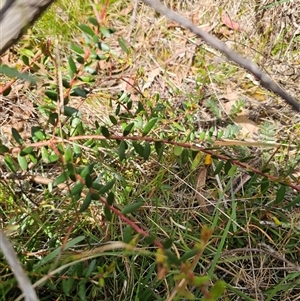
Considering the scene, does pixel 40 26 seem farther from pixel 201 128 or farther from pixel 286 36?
pixel 286 36

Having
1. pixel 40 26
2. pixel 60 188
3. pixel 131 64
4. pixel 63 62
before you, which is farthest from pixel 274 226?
pixel 40 26

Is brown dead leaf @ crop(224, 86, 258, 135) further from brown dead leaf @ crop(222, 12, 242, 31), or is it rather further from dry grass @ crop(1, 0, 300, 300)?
brown dead leaf @ crop(222, 12, 242, 31)

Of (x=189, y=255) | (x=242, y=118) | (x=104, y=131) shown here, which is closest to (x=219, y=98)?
(x=242, y=118)

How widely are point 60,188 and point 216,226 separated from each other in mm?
563

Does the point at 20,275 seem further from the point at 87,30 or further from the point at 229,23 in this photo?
the point at 229,23

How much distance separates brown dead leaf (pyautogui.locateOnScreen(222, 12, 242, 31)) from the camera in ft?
8.38

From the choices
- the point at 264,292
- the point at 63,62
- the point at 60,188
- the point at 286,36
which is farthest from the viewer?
the point at 286,36

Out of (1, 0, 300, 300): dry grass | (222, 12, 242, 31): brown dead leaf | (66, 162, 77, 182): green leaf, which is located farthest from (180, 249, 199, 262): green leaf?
(222, 12, 242, 31): brown dead leaf

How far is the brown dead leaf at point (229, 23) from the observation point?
2.55m

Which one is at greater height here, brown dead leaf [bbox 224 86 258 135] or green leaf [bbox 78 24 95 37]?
green leaf [bbox 78 24 95 37]

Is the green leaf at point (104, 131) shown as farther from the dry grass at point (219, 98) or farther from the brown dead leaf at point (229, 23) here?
the brown dead leaf at point (229, 23)

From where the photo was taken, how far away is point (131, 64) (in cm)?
237

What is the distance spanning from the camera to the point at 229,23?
8.44 ft

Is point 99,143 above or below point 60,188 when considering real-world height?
above
